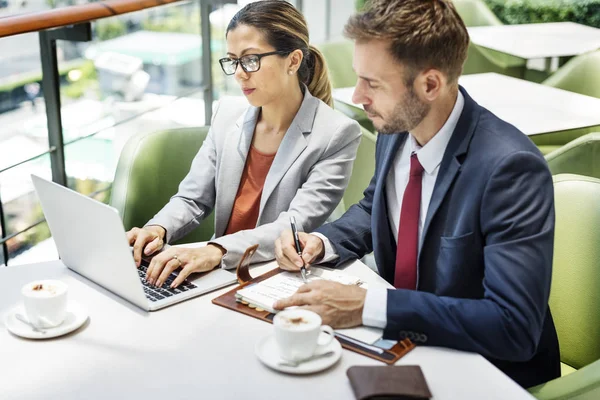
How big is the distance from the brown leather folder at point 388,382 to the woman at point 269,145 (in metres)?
0.69

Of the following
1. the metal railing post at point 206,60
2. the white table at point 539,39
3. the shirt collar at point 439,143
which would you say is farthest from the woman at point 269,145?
the white table at point 539,39

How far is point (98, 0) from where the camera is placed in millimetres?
2611

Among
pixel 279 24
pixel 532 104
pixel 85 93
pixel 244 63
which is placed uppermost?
pixel 279 24

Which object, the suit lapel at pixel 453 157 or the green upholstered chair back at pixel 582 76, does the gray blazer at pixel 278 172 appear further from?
the green upholstered chair back at pixel 582 76

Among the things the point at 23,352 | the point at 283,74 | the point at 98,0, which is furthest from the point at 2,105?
the point at 23,352

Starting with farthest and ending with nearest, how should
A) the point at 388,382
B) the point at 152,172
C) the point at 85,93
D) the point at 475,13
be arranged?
the point at 475,13, the point at 85,93, the point at 152,172, the point at 388,382

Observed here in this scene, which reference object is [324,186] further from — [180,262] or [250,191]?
[180,262]

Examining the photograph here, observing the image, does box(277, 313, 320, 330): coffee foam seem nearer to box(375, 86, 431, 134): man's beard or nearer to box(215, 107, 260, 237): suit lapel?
box(375, 86, 431, 134): man's beard

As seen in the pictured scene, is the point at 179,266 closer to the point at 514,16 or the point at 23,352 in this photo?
the point at 23,352

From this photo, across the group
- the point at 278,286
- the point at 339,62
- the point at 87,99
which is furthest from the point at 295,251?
the point at 87,99

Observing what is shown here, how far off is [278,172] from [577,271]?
857 mm

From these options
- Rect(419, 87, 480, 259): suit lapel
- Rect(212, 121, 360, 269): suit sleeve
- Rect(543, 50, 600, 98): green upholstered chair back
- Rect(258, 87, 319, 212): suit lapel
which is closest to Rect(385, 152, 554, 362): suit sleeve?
Rect(419, 87, 480, 259): suit lapel

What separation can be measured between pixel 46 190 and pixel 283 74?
0.83 metres

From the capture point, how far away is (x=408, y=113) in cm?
155
